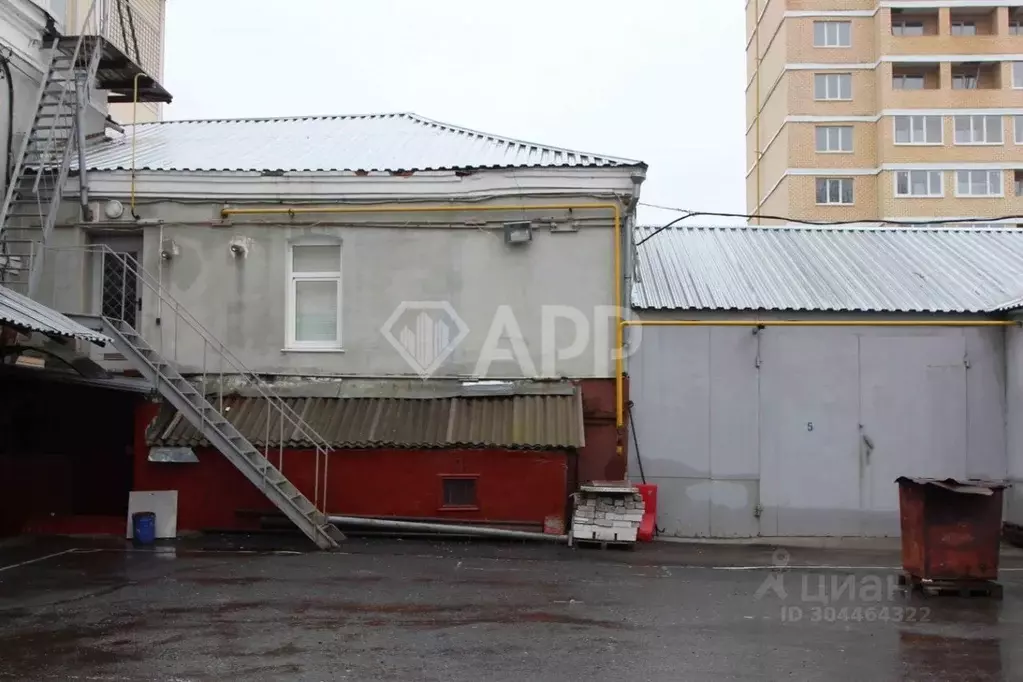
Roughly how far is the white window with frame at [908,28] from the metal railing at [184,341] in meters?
51.8

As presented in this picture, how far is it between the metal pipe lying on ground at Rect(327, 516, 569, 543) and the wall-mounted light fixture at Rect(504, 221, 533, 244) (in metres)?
4.41

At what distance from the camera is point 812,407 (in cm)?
1555

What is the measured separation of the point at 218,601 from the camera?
9.57 m

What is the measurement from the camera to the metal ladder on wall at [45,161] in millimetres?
14297

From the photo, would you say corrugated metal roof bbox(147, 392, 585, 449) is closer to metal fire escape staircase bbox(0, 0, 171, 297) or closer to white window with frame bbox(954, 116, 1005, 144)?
metal fire escape staircase bbox(0, 0, 171, 297)

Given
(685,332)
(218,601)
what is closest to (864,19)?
(685,332)

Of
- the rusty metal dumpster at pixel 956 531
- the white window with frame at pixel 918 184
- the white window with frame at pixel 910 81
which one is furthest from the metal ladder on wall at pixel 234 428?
the white window with frame at pixel 910 81

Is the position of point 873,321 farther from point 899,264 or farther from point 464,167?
point 464,167

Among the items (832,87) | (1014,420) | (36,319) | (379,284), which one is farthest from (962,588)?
(832,87)

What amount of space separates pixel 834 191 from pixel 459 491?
4564 centimetres

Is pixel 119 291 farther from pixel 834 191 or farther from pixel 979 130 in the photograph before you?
pixel 979 130

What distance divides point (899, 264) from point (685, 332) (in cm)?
523

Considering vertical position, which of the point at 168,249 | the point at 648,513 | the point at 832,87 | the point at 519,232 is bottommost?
the point at 648,513

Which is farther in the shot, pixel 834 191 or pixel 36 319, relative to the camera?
pixel 834 191
